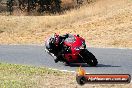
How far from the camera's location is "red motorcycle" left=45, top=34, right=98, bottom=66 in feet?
51.6

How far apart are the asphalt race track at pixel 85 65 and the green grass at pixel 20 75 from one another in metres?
1.45

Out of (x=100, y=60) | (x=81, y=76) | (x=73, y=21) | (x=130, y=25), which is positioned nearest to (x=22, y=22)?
(x=73, y=21)

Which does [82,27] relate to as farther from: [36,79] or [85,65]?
[36,79]

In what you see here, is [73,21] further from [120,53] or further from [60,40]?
[60,40]

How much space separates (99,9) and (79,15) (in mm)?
2618

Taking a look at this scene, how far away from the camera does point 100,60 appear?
17500 millimetres

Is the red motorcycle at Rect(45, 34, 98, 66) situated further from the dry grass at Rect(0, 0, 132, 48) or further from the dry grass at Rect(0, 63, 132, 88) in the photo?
the dry grass at Rect(0, 0, 132, 48)

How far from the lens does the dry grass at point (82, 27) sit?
2715 cm

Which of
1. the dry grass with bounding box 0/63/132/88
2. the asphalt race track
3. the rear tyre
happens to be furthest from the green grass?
the rear tyre

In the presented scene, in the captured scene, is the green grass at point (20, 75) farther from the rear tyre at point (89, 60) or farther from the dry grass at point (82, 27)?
the dry grass at point (82, 27)

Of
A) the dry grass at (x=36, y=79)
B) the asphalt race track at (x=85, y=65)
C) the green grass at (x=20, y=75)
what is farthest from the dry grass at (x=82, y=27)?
the dry grass at (x=36, y=79)

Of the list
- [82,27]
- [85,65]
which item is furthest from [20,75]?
[82,27]

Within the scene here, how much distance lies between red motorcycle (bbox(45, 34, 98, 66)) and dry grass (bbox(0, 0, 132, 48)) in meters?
7.46

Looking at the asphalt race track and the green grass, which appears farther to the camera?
the asphalt race track
